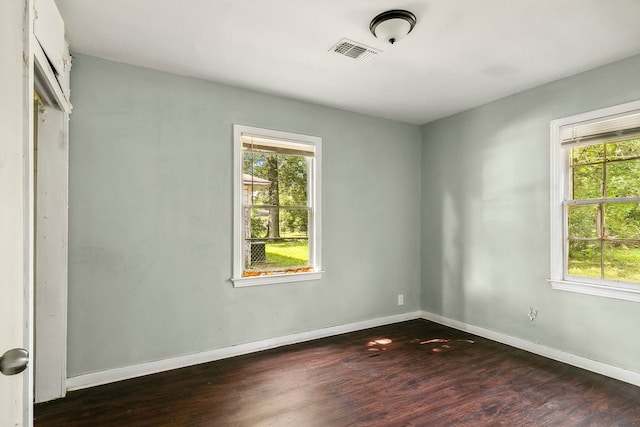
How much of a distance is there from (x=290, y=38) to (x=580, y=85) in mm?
2674

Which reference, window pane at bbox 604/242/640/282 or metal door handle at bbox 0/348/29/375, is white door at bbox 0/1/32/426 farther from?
window pane at bbox 604/242/640/282

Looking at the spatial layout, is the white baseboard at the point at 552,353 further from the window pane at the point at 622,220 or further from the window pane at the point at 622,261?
the window pane at the point at 622,220

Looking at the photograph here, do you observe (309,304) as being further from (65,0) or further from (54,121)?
(65,0)

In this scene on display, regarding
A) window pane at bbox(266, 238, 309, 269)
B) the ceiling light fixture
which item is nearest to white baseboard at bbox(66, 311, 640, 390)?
window pane at bbox(266, 238, 309, 269)

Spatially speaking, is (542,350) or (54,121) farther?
(542,350)

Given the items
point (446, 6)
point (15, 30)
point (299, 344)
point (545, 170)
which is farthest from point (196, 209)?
point (545, 170)

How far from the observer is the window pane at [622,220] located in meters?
2.91

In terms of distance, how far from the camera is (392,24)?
2.31m

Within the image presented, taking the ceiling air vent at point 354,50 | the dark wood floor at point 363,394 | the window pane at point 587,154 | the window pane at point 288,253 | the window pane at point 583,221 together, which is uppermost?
the ceiling air vent at point 354,50

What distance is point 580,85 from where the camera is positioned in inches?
125

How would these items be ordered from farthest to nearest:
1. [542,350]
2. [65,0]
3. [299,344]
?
[299,344]
[542,350]
[65,0]

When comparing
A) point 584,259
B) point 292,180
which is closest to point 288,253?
point 292,180

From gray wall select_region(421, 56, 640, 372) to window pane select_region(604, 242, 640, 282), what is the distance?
0.77ft

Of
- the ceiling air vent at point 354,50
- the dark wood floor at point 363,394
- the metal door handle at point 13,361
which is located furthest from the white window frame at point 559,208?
the metal door handle at point 13,361
